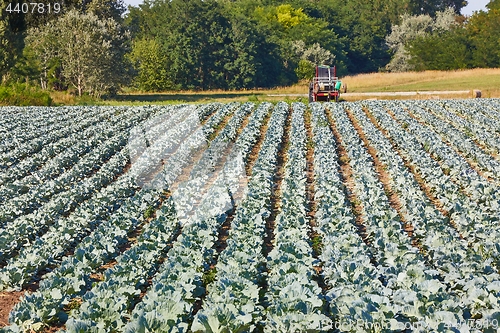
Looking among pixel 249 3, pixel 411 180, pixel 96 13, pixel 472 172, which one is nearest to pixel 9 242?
pixel 411 180

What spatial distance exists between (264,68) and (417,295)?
55116 millimetres

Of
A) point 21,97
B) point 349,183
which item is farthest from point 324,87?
point 349,183

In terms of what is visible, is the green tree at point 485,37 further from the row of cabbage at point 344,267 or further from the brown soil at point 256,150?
the row of cabbage at point 344,267

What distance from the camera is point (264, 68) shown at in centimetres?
5934

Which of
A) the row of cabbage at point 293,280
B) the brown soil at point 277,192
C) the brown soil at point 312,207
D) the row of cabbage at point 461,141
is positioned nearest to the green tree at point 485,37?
the row of cabbage at point 461,141

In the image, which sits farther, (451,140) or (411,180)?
(451,140)

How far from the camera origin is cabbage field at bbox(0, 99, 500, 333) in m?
5.34

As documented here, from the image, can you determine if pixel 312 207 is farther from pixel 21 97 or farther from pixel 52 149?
pixel 21 97

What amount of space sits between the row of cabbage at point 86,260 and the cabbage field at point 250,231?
0.09 ft

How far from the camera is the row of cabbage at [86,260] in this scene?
5891mm

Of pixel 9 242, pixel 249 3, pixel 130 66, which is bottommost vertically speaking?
pixel 9 242

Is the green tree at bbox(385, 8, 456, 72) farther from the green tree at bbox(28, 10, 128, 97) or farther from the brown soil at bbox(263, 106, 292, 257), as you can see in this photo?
the brown soil at bbox(263, 106, 292, 257)

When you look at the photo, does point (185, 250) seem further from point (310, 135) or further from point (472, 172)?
point (310, 135)

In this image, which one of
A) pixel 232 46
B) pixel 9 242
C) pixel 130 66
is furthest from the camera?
pixel 232 46
